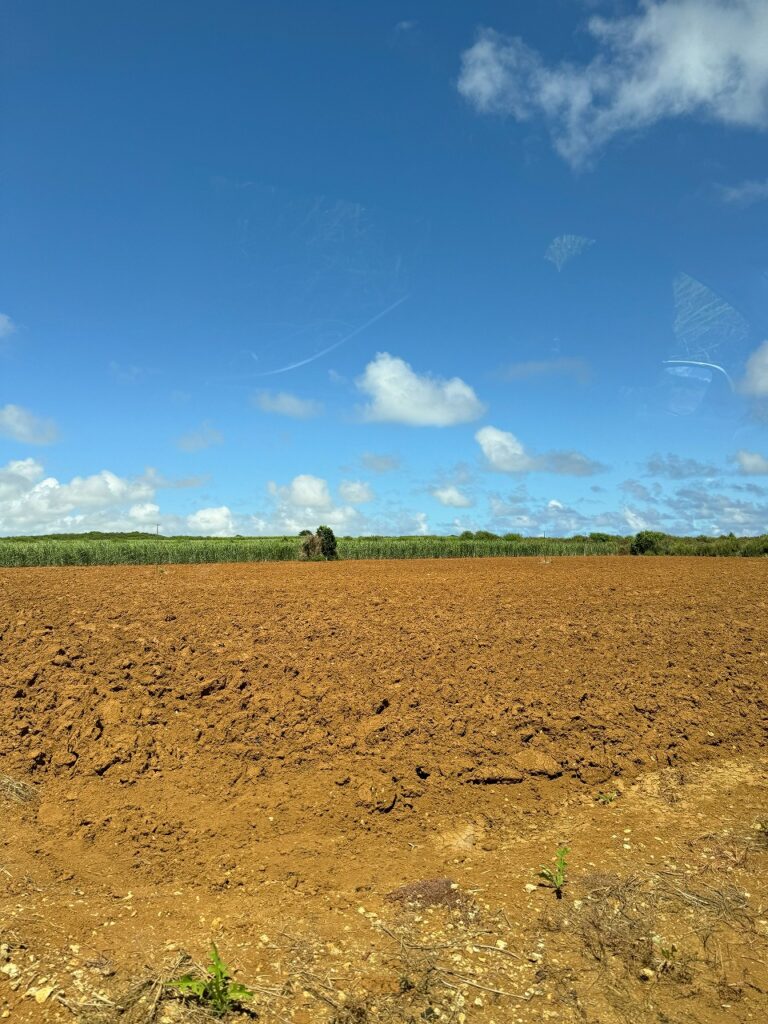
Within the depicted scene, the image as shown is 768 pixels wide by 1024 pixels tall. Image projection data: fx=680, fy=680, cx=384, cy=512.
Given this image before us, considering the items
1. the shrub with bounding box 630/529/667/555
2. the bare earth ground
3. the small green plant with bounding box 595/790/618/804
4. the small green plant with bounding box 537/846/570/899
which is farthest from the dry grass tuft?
the shrub with bounding box 630/529/667/555

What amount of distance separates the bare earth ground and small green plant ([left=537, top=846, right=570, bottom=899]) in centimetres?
8

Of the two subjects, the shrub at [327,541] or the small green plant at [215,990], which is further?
the shrub at [327,541]

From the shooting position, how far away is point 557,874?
4934mm

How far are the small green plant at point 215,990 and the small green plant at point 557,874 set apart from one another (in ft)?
7.33

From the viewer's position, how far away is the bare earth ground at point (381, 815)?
402 cm

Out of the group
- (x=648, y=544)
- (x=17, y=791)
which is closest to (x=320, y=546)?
(x=648, y=544)

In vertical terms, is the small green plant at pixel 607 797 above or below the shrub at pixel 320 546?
below

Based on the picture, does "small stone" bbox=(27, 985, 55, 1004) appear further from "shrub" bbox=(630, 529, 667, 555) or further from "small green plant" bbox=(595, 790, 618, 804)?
"shrub" bbox=(630, 529, 667, 555)

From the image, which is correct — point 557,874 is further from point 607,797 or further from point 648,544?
point 648,544

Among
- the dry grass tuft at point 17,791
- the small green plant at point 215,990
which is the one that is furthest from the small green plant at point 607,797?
the dry grass tuft at point 17,791

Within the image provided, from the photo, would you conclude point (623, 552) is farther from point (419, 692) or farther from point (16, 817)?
point (16, 817)

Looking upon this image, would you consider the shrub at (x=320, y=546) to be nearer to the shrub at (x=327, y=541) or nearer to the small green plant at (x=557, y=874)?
the shrub at (x=327, y=541)

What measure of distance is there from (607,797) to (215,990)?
3987 mm

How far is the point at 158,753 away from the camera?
667cm
